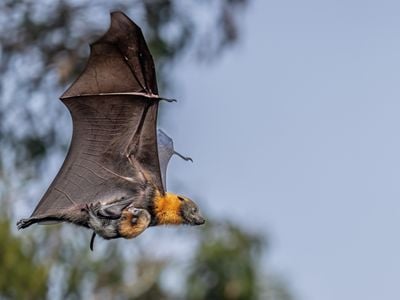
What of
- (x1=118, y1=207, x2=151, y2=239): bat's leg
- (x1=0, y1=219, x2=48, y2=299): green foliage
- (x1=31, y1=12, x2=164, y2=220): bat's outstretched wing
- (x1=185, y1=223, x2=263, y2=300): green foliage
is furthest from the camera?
(x1=185, y1=223, x2=263, y2=300): green foliage

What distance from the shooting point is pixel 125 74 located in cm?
759

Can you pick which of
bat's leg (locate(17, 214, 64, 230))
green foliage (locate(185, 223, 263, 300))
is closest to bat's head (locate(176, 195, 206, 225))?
bat's leg (locate(17, 214, 64, 230))

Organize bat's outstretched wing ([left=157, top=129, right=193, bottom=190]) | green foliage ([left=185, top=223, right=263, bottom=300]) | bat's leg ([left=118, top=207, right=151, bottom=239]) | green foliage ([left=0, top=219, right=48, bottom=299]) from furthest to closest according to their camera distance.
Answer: green foliage ([left=185, top=223, right=263, bottom=300]), green foliage ([left=0, top=219, right=48, bottom=299]), bat's outstretched wing ([left=157, top=129, right=193, bottom=190]), bat's leg ([left=118, top=207, right=151, bottom=239])

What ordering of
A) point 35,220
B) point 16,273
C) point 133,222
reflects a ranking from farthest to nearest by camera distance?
point 16,273 < point 35,220 < point 133,222

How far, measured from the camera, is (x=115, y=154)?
7.70m

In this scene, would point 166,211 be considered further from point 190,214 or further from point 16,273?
point 16,273

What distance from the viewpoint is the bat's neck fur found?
23.5 ft

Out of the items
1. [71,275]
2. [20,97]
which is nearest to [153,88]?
[71,275]

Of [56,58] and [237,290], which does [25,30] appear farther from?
[237,290]

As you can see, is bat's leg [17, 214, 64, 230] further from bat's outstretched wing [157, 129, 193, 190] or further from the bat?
bat's outstretched wing [157, 129, 193, 190]

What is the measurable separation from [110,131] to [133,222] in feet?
2.82

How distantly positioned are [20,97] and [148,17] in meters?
1.98

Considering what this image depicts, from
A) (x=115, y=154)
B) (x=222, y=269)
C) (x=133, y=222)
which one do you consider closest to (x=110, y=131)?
(x=115, y=154)

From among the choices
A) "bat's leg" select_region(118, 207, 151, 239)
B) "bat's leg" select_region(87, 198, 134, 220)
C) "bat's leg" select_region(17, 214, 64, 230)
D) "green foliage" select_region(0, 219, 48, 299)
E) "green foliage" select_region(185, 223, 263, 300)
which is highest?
"bat's leg" select_region(118, 207, 151, 239)
